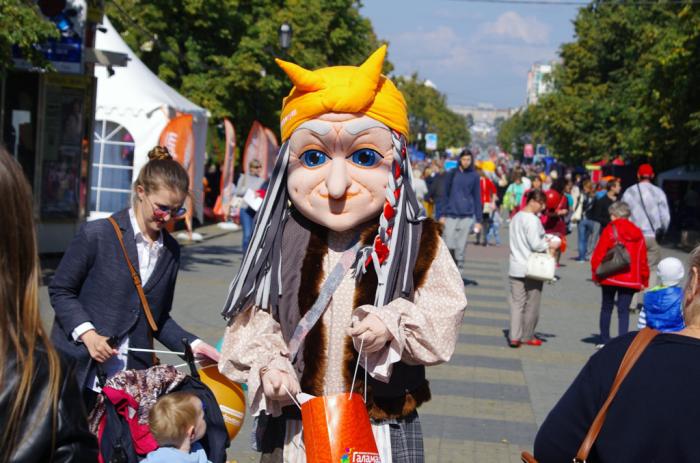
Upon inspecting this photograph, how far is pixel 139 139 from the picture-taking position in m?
18.5

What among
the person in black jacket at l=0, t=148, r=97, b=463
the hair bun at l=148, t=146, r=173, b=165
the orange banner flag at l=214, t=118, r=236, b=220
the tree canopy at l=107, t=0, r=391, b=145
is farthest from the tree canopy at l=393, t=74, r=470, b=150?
the person in black jacket at l=0, t=148, r=97, b=463

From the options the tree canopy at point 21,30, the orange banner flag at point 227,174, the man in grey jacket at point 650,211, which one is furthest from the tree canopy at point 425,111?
the tree canopy at point 21,30

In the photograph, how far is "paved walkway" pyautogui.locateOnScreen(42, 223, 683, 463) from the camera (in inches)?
273

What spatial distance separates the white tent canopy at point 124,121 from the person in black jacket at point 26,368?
53.6ft

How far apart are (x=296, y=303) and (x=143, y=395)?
822 mm

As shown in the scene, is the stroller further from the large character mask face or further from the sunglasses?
the large character mask face

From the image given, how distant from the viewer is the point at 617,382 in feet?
8.70

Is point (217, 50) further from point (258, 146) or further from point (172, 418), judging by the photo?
point (172, 418)

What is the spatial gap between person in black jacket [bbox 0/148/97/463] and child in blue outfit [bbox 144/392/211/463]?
1.88 meters

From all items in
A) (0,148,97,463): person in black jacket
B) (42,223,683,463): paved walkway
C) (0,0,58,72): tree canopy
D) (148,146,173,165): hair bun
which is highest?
(0,0,58,72): tree canopy

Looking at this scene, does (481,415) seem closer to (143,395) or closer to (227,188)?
(143,395)

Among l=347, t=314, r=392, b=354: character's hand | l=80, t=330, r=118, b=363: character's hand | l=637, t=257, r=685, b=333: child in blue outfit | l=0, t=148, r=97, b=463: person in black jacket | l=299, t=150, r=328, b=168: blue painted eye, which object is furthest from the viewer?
l=637, t=257, r=685, b=333: child in blue outfit

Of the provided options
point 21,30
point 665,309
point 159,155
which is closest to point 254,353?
point 159,155

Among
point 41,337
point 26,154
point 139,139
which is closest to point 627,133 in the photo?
point 139,139
